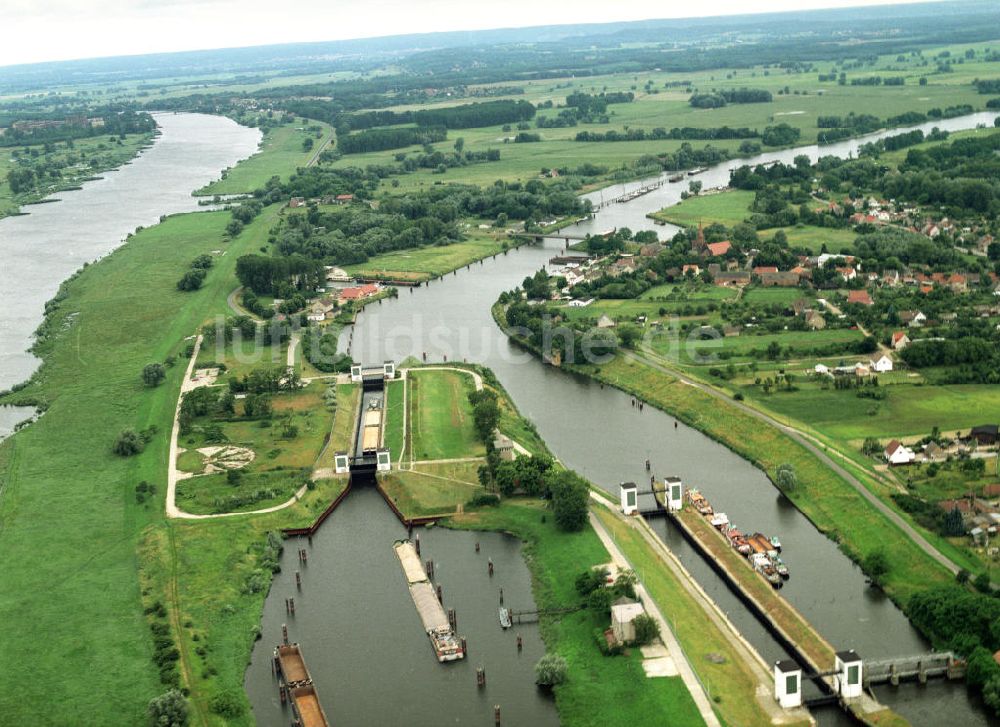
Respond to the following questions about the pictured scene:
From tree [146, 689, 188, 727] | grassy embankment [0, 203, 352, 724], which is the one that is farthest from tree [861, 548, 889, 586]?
tree [146, 689, 188, 727]

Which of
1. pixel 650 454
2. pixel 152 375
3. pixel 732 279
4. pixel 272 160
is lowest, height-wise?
pixel 650 454

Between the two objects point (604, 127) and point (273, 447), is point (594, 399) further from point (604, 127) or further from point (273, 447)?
point (604, 127)

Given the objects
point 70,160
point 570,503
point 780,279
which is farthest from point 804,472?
point 70,160

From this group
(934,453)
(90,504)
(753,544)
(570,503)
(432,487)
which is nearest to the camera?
(753,544)

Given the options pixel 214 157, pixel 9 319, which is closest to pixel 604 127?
pixel 214 157

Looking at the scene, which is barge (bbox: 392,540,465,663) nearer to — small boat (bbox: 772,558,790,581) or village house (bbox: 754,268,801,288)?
small boat (bbox: 772,558,790,581)

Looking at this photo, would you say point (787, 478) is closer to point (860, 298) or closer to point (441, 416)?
point (441, 416)
